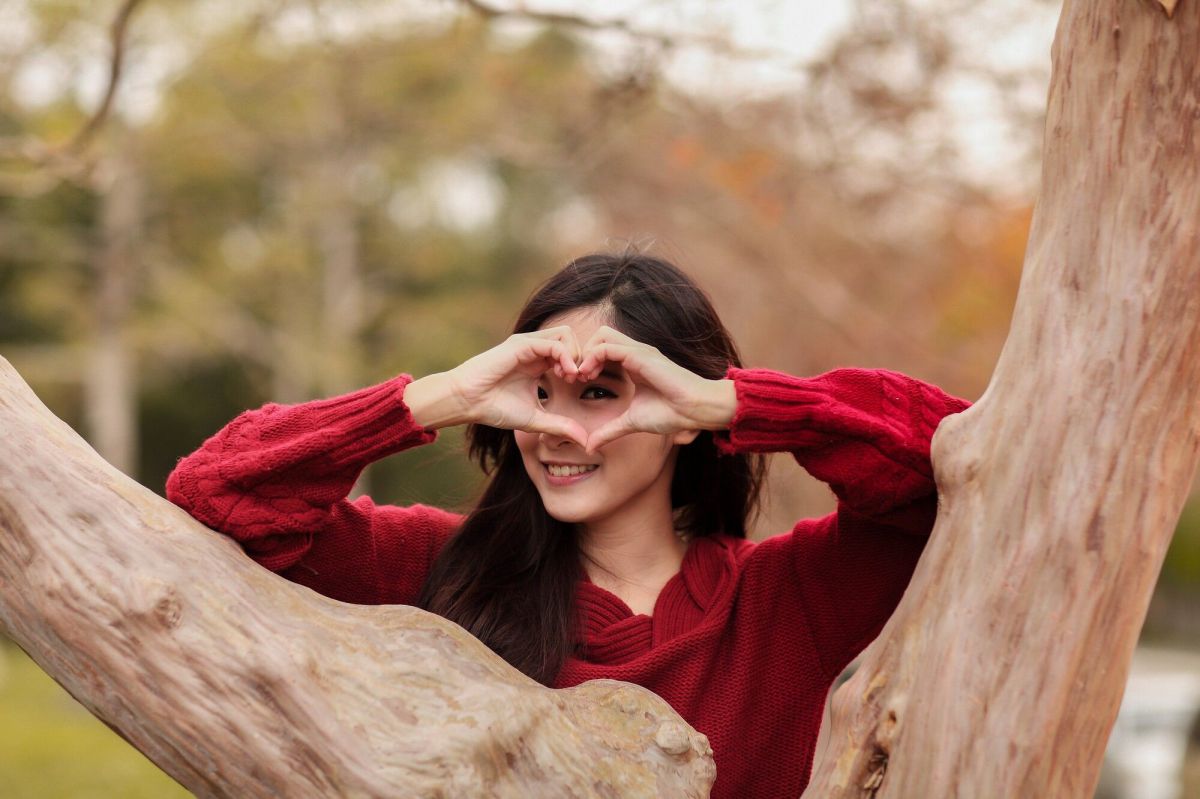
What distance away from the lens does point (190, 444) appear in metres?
16.8

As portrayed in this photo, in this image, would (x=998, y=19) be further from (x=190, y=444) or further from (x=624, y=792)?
(x=190, y=444)

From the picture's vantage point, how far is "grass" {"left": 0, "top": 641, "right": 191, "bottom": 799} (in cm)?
720

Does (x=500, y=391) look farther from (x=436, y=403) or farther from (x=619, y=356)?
(x=619, y=356)

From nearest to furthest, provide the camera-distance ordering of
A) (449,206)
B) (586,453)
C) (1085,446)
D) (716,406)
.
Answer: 1. (1085,446)
2. (716,406)
3. (586,453)
4. (449,206)

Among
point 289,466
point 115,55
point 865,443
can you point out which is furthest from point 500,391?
point 115,55

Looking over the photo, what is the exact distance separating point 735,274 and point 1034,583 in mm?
6449

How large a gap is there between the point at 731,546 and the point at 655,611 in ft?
0.84

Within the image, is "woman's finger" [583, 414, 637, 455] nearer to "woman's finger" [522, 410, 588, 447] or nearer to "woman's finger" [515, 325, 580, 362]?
"woman's finger" [522, 410, 588, 447]

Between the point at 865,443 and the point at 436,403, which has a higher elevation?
the point at 865,443

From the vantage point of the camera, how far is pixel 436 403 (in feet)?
6.96

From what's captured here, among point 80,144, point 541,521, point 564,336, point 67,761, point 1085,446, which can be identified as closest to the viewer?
point 1085,446

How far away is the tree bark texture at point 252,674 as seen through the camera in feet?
5.74

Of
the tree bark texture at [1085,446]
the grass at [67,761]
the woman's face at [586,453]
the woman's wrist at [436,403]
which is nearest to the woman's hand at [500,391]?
the woman's wrist at [436,403]

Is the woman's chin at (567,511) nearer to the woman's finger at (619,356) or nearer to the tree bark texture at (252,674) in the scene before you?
the woman's finger at (619,356)
